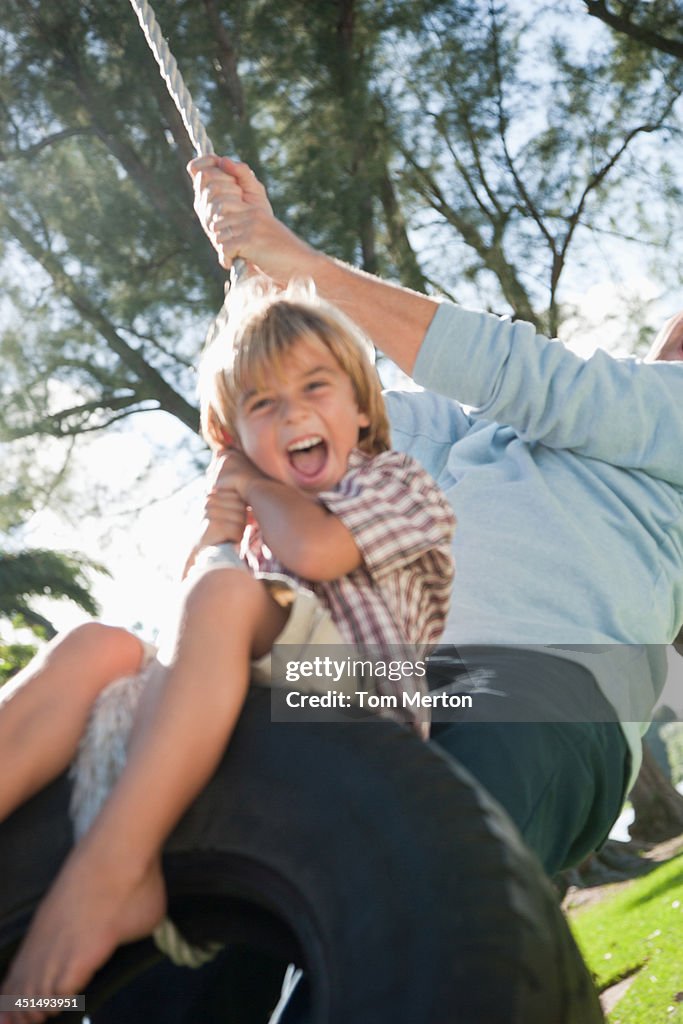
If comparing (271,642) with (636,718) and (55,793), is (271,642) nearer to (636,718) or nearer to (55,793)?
(55,793)

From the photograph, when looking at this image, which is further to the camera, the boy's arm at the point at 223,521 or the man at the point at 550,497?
the man at the point at 550,497

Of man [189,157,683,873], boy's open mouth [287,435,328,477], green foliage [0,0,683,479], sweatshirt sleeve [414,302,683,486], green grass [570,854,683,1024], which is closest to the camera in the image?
boy's open mouth [287,435,328,477]

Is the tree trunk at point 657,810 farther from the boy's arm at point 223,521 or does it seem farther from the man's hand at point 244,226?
the boy's arm at point 223,521

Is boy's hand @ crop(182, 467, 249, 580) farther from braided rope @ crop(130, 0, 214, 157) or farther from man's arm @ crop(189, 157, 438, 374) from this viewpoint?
braided rope @ crop(130, 0, 214, 157)

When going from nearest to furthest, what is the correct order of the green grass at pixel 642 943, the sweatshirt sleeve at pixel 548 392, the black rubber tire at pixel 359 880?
the black rubber tire at pixel 359 880 < the sweatshirt sleeve at pixel 548 392 < the green grass at pixel 642 943

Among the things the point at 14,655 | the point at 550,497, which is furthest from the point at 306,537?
the point at 14,655

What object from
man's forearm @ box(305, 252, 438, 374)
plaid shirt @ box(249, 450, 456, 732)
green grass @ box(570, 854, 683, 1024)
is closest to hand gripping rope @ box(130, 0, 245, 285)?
man's forearm @ box(305, 252, 438, 374)

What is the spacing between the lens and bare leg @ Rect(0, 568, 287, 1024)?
2.56ft

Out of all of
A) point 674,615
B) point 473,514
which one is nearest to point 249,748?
point 473,514

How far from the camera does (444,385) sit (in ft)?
4.83

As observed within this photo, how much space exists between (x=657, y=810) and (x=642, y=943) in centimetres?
254

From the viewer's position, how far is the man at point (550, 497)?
1.30 metres

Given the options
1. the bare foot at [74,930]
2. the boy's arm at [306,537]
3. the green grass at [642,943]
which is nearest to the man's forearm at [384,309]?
the boy's arm at [306,537]

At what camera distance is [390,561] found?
1061 millimetres
